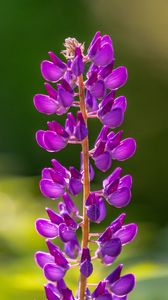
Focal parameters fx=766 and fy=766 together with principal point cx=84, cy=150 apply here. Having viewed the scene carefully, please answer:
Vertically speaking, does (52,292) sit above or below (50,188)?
below

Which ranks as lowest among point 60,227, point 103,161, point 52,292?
point 52,292

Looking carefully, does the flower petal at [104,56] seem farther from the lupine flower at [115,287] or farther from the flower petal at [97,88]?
the lupine flower at [115,287]

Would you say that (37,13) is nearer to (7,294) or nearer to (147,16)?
(147,16)

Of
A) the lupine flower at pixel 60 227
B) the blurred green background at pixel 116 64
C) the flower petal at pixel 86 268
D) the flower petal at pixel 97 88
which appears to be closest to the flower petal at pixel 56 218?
the lupine flower at pixel 60 227

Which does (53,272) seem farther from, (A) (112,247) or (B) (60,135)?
(B) (60,135)

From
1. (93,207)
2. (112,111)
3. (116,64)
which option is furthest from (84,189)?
(116,64)

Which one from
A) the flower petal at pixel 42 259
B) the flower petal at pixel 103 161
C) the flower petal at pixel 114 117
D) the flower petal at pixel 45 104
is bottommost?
the flower petal at pixel 42 259

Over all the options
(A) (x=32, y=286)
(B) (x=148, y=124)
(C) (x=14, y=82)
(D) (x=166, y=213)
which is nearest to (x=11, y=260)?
(A) (x=32, y=286)

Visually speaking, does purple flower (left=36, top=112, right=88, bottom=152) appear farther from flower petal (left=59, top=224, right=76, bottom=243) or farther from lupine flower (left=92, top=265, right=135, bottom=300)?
lupine flower (left=92, top=265, right=135, bottom=300)
